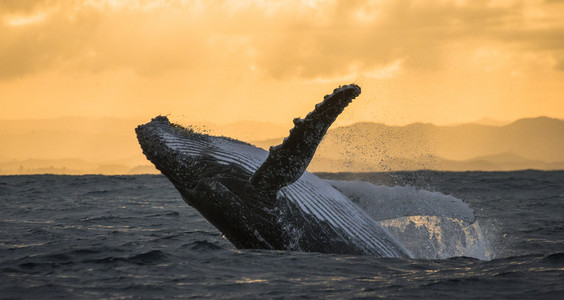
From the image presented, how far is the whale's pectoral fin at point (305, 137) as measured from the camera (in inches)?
228

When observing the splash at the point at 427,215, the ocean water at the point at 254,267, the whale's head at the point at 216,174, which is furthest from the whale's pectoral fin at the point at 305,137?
the splash at the point at 427,215

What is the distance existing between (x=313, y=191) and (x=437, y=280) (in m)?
1.76

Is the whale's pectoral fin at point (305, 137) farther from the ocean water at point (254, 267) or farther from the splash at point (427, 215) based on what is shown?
the splash at point (427, 215)

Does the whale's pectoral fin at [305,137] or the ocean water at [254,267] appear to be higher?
the whale's pectoral fin at [305,137]

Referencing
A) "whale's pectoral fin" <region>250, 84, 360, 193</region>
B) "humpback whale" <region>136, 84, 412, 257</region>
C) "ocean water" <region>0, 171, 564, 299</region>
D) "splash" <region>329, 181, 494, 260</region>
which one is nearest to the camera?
"whale's pectoral fin" <region>250, 84, 360, 193</region>

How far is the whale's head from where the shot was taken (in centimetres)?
694

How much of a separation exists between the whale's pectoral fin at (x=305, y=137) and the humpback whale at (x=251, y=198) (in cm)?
20

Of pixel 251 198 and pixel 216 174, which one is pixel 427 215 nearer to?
pixel 251 198

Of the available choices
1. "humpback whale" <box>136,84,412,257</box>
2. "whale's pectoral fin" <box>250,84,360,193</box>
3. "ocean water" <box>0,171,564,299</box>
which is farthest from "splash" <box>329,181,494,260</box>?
"whale's pectoral fin" <box>250,84,360,193</box>

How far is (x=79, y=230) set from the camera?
12.1 metres

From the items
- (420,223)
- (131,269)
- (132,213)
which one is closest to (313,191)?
(131,269)

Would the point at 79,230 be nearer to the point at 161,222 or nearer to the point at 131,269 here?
the point at 161,222

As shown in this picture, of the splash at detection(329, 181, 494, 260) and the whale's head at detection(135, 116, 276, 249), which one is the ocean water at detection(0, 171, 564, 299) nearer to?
the splash at detection(329, 181, 494, 260)

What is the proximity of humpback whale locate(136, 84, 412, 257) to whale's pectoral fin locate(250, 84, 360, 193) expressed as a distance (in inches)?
7.8
